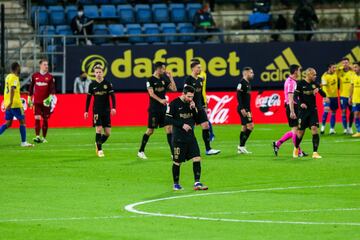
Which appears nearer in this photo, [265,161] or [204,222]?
[204,222]

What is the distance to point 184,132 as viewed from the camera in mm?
20812

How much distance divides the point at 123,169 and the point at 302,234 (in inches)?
419

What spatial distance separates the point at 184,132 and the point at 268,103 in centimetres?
2215

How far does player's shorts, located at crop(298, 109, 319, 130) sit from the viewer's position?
2661 centimetres

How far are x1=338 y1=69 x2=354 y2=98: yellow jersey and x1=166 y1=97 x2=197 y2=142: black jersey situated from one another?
56.3ft

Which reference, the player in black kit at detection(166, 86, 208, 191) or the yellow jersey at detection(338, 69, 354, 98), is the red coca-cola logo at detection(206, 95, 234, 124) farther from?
the player in black kit at detection(166, 86, 208, 191)

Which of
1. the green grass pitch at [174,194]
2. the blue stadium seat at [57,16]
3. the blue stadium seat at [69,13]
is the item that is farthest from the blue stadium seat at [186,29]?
the green grass pitch at [174,194]

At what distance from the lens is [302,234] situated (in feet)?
50.0

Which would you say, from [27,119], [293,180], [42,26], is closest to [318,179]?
[293,180]

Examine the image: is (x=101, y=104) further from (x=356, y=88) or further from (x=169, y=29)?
(x=169, y=29)

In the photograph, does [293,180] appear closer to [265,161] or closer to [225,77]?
[265,161]

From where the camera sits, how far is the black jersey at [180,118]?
20.8 metres

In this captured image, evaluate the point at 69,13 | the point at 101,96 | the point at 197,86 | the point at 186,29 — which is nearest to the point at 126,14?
the point at 69,13

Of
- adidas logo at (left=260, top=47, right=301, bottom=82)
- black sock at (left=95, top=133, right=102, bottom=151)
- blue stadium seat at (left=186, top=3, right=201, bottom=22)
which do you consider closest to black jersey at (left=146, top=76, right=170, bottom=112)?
black sock at (left=95, top=133, right=102, bottom=151)
